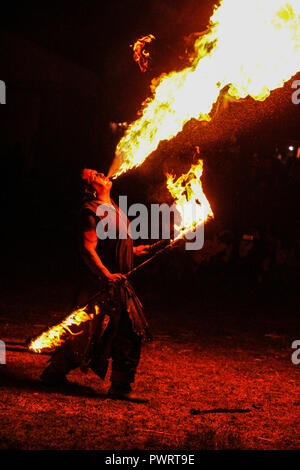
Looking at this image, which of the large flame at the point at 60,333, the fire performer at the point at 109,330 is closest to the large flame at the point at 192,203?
the fire performer at the point at 109,330

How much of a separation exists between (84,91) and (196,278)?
9.53 meters

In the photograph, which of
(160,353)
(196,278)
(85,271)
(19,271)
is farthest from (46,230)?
(85,271)

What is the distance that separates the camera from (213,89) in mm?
6027

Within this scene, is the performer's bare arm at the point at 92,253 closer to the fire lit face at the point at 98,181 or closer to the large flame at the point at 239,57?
the fire lit face at the point at 98,181

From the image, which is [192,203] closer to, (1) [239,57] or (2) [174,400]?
(2) [174,400]

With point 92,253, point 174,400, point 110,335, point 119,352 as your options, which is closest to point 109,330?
point 110,335

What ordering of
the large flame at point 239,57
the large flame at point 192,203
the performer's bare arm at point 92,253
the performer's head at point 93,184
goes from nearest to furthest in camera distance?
1. the performer's bare arm at point 92,253
2. the performer's head at point 93,184
3. the large flame at point 192,203
4. the large flame at point 239,57

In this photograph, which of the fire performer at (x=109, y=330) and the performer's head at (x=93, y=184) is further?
the performer's head at (x=93, y=184)

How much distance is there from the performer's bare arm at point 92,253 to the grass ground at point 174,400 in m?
0.96

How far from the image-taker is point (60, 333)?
5.01 meters

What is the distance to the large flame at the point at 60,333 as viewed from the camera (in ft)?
16.4

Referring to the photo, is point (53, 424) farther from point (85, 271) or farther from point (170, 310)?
point (170, 310)

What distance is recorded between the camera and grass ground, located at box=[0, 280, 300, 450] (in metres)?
4.15
